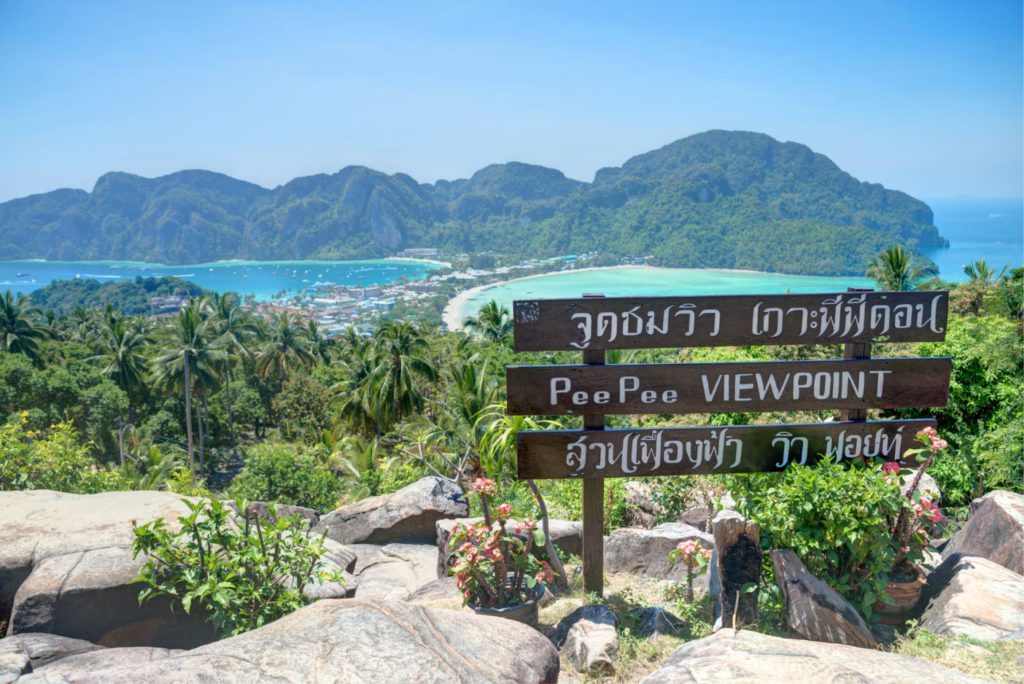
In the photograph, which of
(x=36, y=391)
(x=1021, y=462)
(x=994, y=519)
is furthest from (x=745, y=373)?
(x=36, y=391)

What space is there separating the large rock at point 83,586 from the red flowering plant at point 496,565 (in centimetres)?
215

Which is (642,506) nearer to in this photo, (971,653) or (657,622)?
(657,622)

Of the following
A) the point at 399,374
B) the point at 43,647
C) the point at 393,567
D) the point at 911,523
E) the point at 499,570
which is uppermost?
the point at 911,523

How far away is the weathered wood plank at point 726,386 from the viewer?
5.46 m

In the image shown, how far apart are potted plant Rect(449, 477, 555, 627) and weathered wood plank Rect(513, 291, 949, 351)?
146 centimetres

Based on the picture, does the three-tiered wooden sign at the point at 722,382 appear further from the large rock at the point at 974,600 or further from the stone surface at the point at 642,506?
the stone surface at the point at 642,506

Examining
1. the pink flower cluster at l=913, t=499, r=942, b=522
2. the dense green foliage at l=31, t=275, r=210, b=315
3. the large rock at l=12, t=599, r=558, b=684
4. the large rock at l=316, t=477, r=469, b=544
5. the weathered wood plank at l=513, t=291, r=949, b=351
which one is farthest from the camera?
the dense green foliage at l=31, t=275, r=210, b=315

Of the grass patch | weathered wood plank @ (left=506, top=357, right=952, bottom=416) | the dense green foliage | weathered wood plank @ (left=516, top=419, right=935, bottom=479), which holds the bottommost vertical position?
the dense green foliage

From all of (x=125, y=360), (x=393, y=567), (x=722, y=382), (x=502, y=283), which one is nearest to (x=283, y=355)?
(x=125, y=360)

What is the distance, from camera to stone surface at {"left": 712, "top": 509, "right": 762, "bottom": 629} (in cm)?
495

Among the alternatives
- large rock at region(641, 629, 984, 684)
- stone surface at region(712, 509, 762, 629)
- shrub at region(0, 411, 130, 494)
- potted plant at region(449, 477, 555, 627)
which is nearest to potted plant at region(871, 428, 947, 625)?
stone surface at region(712, 509, 762, 629)

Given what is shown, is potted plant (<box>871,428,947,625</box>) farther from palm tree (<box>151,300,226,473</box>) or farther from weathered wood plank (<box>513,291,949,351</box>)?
palm tree (<box>151,300,226,473</box>)

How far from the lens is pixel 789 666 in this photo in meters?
3.13

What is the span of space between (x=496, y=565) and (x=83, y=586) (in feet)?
11.0
